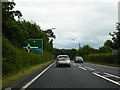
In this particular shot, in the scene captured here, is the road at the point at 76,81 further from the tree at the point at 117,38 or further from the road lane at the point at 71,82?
the tree at the point at 117,38

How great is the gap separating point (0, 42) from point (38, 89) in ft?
18.7

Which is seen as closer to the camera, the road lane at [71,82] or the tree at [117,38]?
the road lane at [71,82]

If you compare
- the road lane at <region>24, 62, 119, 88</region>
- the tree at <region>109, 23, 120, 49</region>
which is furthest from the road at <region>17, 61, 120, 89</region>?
the tree at <region>109, 23, 120, 49</region>

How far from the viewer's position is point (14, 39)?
710 inches

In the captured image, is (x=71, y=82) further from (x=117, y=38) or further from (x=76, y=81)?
(x=117, y=38)

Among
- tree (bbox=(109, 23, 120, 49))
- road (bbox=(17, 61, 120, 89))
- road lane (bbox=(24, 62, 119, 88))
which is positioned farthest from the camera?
tree (bbox=(109, 23, 120, 49))

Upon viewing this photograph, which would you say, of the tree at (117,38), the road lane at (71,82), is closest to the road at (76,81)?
the road lane at (71,82)

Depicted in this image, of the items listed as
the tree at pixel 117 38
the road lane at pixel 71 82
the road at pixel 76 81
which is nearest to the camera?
the road lane at pixel 71 82

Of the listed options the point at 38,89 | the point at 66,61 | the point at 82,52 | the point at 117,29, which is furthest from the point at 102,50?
the point at 38,89

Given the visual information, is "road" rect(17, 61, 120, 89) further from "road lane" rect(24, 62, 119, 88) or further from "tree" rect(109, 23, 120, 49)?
"tree" rect(109, 23, 120, 49)

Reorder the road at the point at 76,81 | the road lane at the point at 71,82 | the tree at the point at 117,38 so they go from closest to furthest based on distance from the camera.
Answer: the road lane at the point at 71,82, the road at the point at 76,81, the tree at the point at 117,38

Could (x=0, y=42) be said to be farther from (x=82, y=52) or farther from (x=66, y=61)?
(x=82, y=52)

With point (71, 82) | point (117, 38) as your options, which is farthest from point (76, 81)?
point (117, 38)

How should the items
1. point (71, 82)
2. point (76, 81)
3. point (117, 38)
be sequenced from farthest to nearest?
point (117, 38) < point (76, 81) < point (71, 82)
